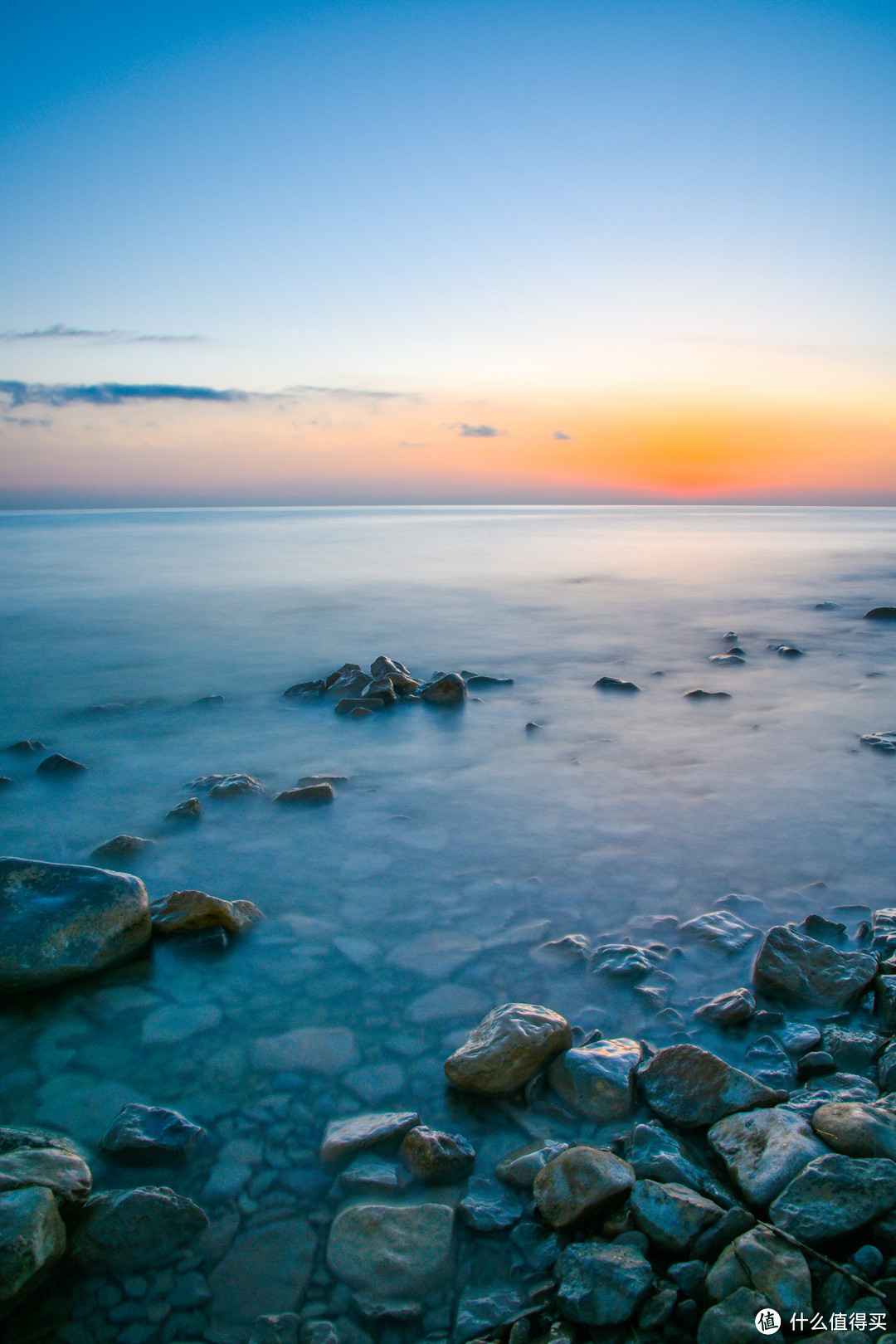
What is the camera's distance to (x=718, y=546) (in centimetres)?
3503

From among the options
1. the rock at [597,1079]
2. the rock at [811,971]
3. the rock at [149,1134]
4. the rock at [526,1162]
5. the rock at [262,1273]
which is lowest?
the rock at [262,1273]

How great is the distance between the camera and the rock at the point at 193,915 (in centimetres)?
355

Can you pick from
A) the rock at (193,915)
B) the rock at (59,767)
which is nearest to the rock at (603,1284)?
the rock at (193,915)

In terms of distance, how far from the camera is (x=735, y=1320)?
177 centimetres

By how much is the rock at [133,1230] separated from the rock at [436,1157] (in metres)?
0.61

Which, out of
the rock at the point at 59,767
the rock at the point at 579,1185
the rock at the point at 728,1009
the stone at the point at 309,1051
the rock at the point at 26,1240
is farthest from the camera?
the rock at the point at 59,767

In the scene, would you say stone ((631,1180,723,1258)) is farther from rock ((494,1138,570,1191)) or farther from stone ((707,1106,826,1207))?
rock ((494,1138,570,1191))

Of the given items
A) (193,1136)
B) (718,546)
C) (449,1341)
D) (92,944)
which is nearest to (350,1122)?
(193,1136)

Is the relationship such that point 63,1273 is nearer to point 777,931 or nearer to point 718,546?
point 777,931

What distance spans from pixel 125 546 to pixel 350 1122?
127 feet

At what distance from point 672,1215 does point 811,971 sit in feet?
4.78

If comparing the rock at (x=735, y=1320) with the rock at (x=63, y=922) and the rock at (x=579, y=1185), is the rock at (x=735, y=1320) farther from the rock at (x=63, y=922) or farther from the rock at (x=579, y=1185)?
the rock at (x=63, y=922)

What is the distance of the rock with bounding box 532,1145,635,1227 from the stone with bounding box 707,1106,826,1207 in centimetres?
31

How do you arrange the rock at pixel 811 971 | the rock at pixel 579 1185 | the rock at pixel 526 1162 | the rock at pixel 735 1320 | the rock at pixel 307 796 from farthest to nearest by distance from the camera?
the rock at pixel 307 796 → the rock at pixel 811 971 → the rock at pixel 526 1162 → the rock at pixel 579 1185 → the rock at pixel 735 1320
